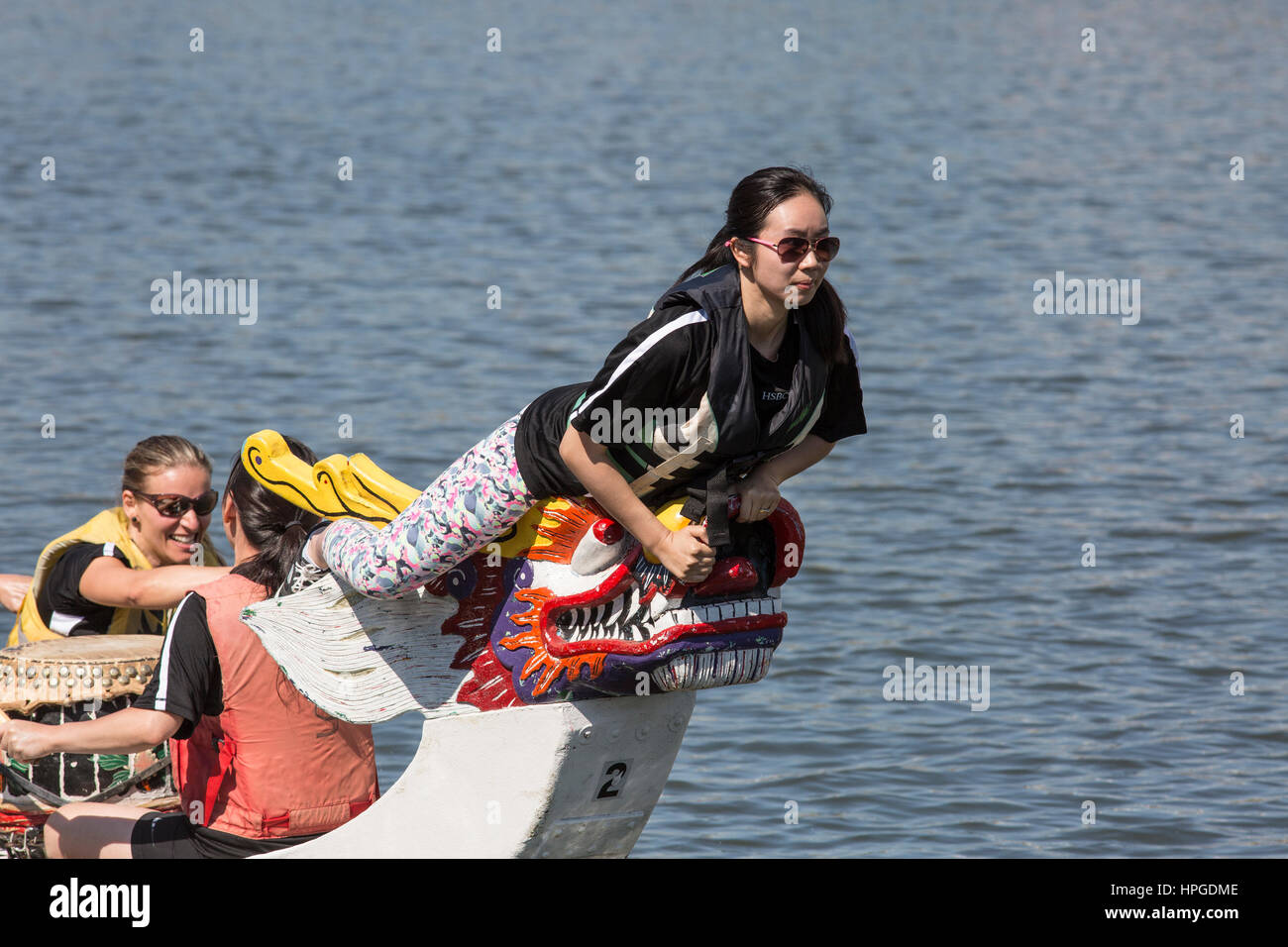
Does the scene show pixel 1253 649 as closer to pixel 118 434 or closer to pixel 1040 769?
pixel 1040 769

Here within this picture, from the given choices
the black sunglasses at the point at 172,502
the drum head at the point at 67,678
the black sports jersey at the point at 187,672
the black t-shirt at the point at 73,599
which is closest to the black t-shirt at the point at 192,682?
the black sports jersey at the point at 187,672

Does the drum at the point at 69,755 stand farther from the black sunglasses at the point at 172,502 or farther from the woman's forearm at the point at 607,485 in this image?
the woman's forearm at the point at 607,485

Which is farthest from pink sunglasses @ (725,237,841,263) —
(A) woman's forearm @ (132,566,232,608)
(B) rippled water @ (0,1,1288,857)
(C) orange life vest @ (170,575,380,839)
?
(B) rippled water @ (0,1,1288,857)

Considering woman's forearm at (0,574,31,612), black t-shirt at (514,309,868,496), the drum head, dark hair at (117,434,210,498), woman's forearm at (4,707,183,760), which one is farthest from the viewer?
woman's forearm at (0,574,31,612)

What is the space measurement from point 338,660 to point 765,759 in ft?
12.0

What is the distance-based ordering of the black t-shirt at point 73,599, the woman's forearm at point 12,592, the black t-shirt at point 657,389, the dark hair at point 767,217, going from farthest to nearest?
the woman's forearm at point 12,592 → the black t-shirt at point 73,599 → the dark hair at point 767,217 → the black t-shirt at point 657,389

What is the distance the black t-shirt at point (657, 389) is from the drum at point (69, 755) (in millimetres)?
1813

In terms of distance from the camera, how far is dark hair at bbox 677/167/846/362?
4.79m

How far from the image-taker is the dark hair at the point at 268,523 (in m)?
5.48

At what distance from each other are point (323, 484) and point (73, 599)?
5.00 feet

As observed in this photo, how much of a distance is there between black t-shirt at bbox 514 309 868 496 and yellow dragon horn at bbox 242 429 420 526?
2.04 feet

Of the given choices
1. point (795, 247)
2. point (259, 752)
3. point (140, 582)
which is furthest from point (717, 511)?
point (140, 582)

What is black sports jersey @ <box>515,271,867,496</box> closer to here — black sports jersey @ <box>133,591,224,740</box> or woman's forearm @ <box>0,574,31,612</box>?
black sports jersey @ <box>133,591,224,740</box>

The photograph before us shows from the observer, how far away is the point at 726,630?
5.04 metres
